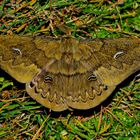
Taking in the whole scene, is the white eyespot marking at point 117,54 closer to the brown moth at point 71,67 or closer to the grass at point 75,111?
the brown moth at point 71,67

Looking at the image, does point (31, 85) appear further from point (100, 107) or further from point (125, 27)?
point (125, 27)

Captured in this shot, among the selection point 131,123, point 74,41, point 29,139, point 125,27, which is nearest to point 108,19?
point 125,27

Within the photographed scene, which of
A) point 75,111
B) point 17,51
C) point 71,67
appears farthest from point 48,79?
point 75,111

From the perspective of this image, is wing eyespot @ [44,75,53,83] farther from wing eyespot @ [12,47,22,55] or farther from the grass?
the grass

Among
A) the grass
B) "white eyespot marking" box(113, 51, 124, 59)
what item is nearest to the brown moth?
"white eyespot marking" box(113, 51, 124, 59)

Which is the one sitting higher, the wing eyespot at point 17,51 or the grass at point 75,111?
the wing eyespot at point 17,51

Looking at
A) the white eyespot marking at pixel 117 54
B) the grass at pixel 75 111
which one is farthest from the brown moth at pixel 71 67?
the grass at pixel 75 111

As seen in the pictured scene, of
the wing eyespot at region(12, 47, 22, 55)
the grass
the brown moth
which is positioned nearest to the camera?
the brown moth
